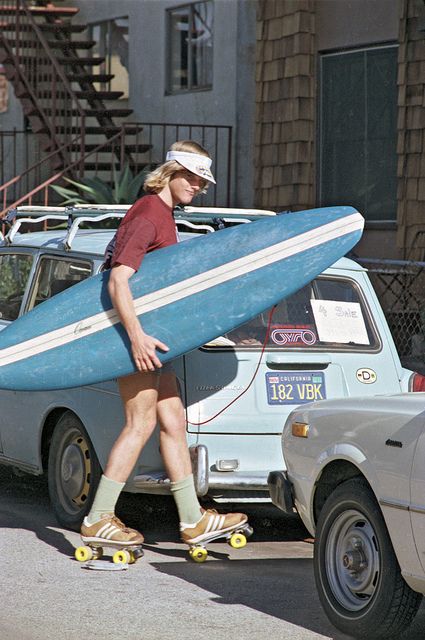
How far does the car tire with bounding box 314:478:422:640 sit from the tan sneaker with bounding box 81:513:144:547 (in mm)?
1333

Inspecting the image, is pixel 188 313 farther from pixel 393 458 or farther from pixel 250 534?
pixel 393 458

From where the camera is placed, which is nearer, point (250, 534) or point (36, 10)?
point (250, 534)

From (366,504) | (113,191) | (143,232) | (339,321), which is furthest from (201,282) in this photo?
(113,191)

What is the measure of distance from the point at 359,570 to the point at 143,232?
7.10 feet

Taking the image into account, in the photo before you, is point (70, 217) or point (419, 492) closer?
point (419, 492)

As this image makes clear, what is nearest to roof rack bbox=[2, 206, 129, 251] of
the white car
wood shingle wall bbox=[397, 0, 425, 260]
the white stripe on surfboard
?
the white stripe on surfboard

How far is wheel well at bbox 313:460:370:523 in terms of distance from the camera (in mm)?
5661

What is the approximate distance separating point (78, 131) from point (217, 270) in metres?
13.6

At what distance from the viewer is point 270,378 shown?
7199 millimetres

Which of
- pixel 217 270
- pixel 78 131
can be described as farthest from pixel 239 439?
pixel 78 131

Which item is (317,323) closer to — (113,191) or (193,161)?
(193,161)

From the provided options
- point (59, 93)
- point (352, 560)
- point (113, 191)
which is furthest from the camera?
point (59, 93)

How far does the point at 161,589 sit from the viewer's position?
6.31m

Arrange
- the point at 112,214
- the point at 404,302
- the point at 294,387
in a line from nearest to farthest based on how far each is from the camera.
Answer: the point at 294,387, the point at 112,214, the point at 404,302
